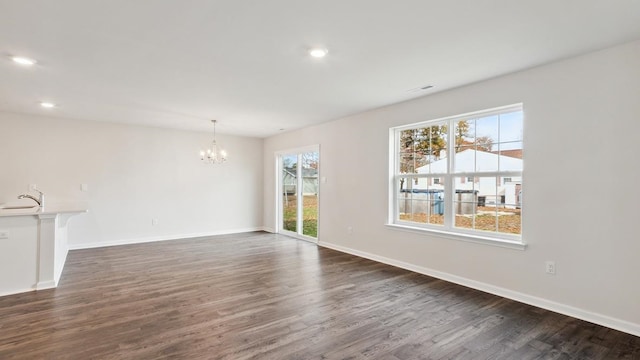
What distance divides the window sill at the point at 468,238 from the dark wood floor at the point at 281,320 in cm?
58

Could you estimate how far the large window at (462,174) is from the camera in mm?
3562

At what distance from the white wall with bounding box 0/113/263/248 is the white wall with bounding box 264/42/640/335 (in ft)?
16.4

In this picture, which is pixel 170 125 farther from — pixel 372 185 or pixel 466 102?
pixel 466 102

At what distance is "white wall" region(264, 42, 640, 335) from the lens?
2693mm

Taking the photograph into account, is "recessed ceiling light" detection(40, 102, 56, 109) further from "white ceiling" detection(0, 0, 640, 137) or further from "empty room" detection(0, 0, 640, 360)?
"white ceiling" detection(0, 0, 640, 137)

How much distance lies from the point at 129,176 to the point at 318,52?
527cm

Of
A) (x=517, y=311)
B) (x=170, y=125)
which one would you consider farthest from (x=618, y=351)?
(x=170, y=125)

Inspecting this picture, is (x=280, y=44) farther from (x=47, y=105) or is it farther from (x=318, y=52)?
(x=47, y=105)

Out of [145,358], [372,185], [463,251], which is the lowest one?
[145,358]

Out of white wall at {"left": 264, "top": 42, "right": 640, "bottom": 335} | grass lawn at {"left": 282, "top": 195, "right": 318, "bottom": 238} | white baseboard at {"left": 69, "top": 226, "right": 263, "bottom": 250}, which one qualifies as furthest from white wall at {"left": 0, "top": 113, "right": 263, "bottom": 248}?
white wall at {"left": 264, "top": 42, "right": 640, "bottom": 335}

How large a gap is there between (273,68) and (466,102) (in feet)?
7.73

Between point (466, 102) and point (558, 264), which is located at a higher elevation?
point (466, 102)

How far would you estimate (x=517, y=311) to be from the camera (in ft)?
10.1

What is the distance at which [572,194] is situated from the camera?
2994 millimetres
